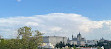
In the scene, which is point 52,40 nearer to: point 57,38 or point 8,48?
point 57,38

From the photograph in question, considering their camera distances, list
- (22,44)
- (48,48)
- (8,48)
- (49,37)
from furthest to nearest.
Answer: (49,37)
(48,48)
(8,48)
(22,44)

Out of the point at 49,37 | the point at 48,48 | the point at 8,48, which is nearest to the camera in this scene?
the point at 8,48

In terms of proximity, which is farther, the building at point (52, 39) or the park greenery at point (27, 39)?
the building at point (52, 39)

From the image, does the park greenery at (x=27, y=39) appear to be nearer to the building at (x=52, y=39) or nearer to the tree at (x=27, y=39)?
the tree at (x=27, y=39)

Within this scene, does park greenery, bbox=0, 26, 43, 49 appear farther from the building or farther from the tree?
the building

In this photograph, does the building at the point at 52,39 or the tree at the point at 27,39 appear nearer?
the tree at the point at 27,39

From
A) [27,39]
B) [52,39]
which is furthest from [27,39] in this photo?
[52,39]

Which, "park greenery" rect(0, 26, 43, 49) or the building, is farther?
the building

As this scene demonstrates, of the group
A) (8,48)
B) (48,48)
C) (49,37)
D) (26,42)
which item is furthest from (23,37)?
(49,37)

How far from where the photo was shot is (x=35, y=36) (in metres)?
32.5

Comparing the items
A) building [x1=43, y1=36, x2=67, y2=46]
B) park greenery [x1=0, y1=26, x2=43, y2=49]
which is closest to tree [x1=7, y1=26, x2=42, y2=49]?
park greenery [x1=0, y1=26, x2=43, y2=49]

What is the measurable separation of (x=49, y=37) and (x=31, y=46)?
15044 centimetres

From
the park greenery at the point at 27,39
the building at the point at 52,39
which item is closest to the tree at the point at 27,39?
the park greenery at the point at 27,39

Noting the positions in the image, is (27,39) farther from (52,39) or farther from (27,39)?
(52,39)
